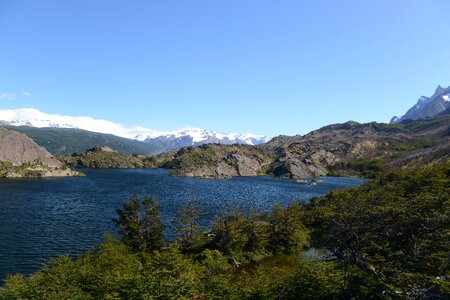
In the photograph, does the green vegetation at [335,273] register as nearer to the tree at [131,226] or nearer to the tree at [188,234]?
the tree at [131,226]

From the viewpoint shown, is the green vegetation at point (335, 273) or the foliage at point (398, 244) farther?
the green vegetation at point (335, 273)

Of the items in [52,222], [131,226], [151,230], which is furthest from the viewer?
[52,222]

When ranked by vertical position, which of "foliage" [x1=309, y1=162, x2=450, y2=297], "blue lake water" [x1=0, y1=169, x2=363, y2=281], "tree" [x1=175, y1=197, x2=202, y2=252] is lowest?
"blue lake water" [x1=0, y1=169, x2=363, y2=281]

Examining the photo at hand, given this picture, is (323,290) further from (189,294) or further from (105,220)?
(105,220)

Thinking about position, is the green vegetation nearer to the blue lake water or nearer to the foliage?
the foliage

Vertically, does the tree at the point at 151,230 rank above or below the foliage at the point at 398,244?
below

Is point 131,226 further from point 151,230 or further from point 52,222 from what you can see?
point 52,222

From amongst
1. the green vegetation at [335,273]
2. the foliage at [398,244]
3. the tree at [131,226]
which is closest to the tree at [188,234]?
the tree at [131,226]

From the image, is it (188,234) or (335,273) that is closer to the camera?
(335,273)

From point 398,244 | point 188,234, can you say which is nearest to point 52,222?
point 188,234

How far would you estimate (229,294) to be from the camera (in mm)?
30109

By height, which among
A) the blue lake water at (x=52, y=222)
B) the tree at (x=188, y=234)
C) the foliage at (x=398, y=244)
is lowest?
the blue lake water at (x=52, y=222)

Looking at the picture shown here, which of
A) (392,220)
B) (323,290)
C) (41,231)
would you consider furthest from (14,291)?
(41,231)

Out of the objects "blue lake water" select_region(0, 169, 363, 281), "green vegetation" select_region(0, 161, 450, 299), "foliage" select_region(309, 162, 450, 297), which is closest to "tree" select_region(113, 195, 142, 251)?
"green vegetation" select_region(0, 161, 450, 299)
